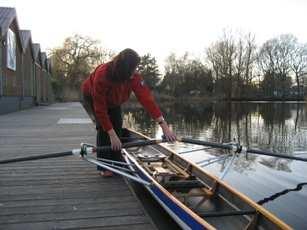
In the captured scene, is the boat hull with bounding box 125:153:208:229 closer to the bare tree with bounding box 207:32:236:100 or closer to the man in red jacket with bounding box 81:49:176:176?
the man in red jacket with bounding box 81:49:176:176

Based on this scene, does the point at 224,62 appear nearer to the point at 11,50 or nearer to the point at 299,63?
the point at 299,63

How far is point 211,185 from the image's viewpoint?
18.3ft

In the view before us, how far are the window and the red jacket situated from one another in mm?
21363

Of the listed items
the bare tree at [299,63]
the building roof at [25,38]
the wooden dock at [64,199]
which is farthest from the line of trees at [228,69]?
the wooden dock at [64,199]

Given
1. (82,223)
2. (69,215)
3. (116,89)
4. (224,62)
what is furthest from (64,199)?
(224,62)

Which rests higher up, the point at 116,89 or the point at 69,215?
the point at 116,89

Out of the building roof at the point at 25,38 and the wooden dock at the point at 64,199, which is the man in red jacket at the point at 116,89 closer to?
the wooden dock at the point at 64,199

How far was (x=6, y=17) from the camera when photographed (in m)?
25.7

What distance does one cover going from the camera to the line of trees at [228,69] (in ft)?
211

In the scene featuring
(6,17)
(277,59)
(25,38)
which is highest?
(277,59)

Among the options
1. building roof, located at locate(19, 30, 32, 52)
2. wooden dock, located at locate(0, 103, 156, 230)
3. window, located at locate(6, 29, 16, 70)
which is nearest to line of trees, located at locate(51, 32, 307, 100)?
building roof, located at locate(19, 30, 32, 52)

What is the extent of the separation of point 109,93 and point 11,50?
2323 centimetres

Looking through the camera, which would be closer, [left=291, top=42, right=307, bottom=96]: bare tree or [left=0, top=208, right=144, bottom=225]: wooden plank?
[left=0, top=208, right=144, bottom=225]: wooden plank

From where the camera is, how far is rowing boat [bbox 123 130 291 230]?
14.0 ft
